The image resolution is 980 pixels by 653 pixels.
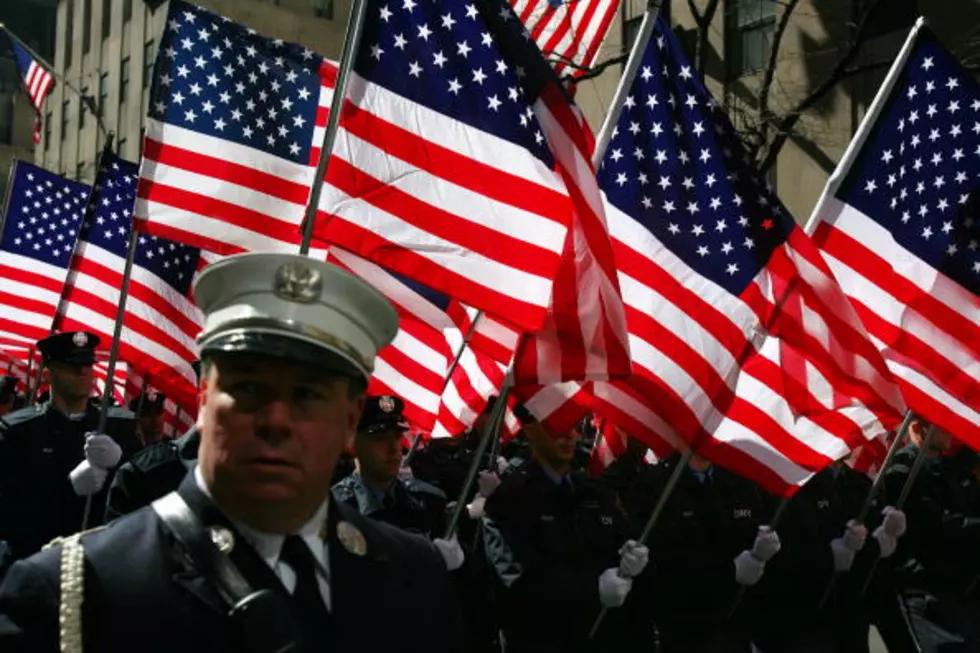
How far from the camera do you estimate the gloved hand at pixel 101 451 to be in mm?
6316

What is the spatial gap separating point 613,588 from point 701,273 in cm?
164

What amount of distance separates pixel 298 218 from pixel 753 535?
3272 mm

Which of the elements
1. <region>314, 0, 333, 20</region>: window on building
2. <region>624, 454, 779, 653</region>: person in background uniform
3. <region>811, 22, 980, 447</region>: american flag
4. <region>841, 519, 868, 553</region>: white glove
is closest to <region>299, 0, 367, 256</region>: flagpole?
<region>811, 22, 980, 447</region>: american flag

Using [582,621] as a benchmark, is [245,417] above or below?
above

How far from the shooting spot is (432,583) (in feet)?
9.23

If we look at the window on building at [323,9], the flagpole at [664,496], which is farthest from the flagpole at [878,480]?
the window on building at [323,9]

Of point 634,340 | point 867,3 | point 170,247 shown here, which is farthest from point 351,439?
point 867,3

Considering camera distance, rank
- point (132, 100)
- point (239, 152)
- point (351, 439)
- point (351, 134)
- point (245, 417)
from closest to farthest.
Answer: point (245, 417) < point (351, 439) < point (351, 134) < point (239, 152) < point (132, 100)

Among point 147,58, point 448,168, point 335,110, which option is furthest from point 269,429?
point 147,58

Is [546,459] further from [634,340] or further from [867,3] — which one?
[867,3]

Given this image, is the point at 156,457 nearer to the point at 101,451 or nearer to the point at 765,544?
the point at 101,451

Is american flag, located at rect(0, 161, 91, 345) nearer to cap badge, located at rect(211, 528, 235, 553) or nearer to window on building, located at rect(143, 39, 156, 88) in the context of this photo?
cap badge, located at rect(211, 528, 235, 553)

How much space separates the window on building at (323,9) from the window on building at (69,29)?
45.7ft

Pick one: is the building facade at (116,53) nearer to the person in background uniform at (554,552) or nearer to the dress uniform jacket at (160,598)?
the person in background uniform at (554,552)
